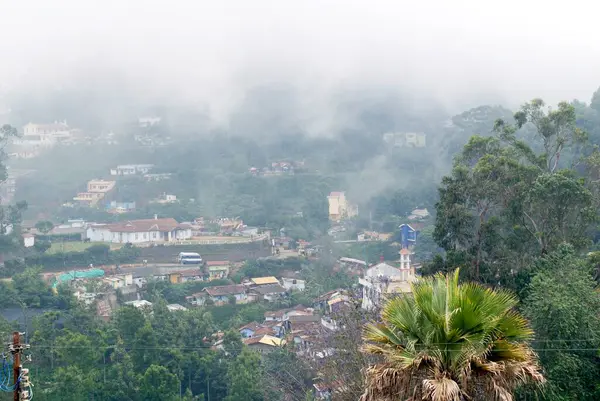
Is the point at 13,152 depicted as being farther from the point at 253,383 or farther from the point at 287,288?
the point at 253,383

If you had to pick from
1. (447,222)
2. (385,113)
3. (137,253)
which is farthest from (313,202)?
(447,222)

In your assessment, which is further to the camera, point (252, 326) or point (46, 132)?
point (46, 132)

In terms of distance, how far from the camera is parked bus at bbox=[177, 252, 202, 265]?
4391 centimetres

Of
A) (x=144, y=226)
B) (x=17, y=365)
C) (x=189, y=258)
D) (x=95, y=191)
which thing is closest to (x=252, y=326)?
(x=189, y=258)

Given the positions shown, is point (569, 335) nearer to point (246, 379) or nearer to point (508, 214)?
point (508, 214)

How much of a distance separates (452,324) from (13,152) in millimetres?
66363

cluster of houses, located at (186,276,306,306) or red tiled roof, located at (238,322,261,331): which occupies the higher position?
red tiled roof, located at (238,322,261,331)

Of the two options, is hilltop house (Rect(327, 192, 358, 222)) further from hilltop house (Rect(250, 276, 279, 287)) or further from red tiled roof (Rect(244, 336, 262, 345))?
red tiled roof (Rect(244, 336, 262, 345))

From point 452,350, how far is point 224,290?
1241 inches

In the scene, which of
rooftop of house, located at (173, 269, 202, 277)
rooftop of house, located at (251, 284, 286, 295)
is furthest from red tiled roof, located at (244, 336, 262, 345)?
rooftop of house, located at (173, 269, 202, 277)

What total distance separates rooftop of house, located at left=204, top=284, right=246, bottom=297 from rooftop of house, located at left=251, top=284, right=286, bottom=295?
2.17 feet

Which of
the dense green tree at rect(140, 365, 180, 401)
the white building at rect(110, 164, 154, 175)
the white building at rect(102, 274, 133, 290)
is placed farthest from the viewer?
the white building at rect(110, 164, 154, 175)

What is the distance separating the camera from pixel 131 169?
210 feet

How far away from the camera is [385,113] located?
7338 centimetres
